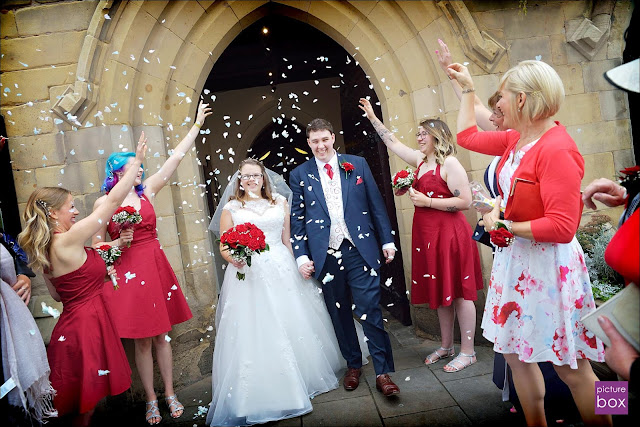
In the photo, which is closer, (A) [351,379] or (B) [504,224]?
(B) [504,224]

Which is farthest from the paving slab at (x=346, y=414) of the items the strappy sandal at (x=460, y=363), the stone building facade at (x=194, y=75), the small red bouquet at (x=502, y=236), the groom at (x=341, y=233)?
the small red bouquet at (x=502, y=236)

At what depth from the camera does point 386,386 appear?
3.58 m

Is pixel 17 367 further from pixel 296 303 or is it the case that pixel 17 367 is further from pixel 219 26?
pixel 219 26

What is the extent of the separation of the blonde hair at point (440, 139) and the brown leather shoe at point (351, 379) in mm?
1952

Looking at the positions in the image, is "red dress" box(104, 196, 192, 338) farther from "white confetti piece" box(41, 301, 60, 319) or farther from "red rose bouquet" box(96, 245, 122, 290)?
"white confetti piece" box(41, 301, 60, 319)

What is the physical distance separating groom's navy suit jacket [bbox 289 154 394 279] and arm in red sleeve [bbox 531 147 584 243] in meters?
1.77

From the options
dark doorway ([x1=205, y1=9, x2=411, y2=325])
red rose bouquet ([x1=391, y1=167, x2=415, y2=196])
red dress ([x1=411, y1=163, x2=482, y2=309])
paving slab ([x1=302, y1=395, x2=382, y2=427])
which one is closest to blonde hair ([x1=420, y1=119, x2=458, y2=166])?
red dress ([x1=411, y1=163, x2=482, y2=309])

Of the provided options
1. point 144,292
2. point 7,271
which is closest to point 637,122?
point 144,292

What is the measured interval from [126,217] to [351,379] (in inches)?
88.7

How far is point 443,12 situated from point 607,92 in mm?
1858

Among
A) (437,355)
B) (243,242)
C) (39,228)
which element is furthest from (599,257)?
(39,228)

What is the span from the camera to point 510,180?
248 cm

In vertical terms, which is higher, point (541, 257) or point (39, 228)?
point (39, 228)

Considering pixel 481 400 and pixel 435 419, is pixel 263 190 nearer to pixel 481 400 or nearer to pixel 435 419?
pixel 435 419
